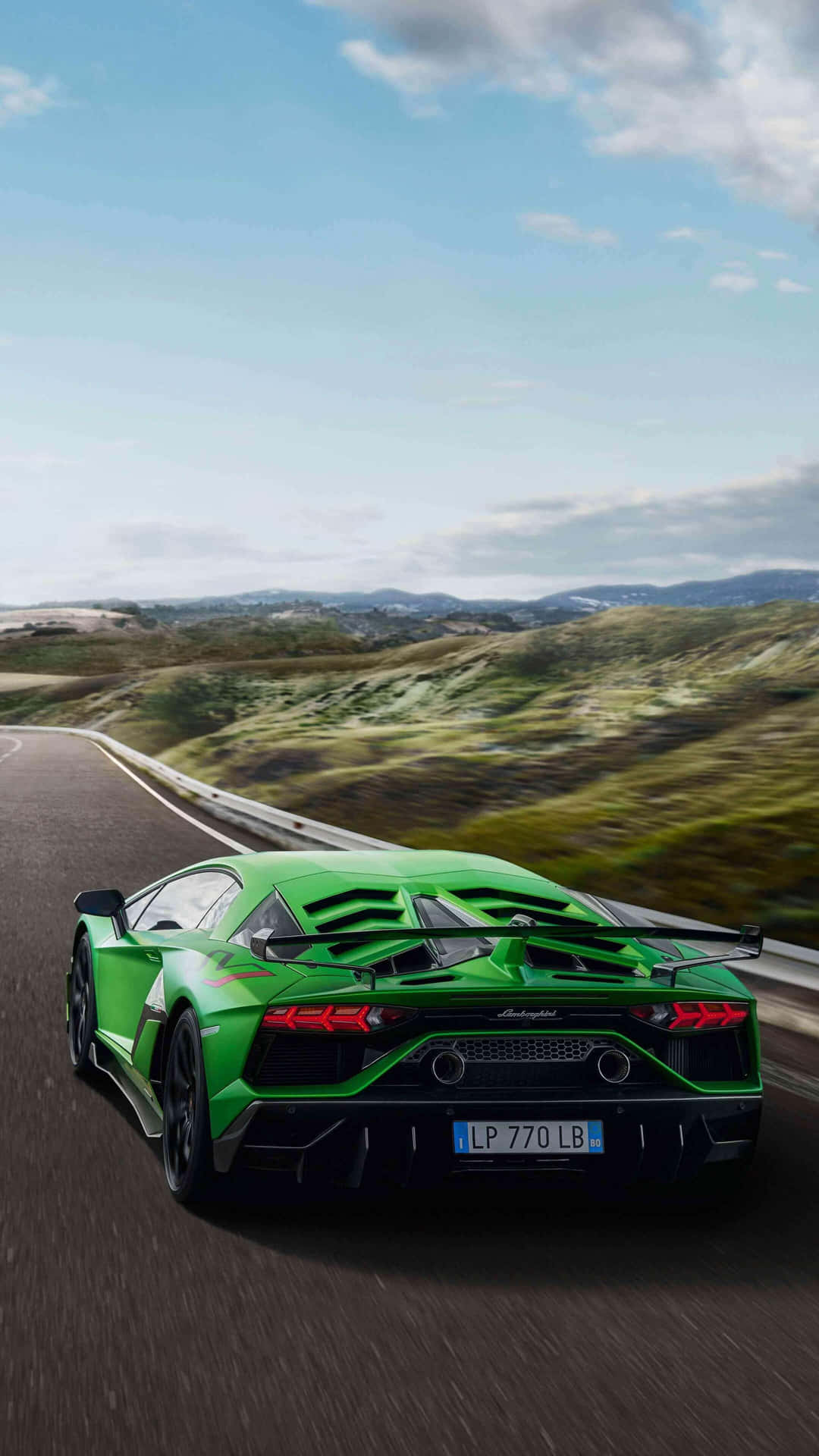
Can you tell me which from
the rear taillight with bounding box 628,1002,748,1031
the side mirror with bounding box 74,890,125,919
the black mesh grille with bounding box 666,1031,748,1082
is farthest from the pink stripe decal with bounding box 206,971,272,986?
the side mirror with bounding box 74,890,125,919

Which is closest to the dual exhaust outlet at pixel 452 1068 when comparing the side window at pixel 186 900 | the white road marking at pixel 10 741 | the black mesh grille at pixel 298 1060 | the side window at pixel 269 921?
the black mesh grille at pixel 298 1060

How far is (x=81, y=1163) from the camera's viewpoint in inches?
214

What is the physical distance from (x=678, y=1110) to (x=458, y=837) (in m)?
15.6

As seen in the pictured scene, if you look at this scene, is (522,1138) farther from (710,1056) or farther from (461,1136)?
(710,1056)

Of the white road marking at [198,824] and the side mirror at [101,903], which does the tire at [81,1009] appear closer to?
the side mirror at [101,903]

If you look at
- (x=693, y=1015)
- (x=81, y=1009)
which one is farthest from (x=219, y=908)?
(x=693, y=1015)

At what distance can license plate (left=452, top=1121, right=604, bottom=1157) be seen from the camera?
4586 mm

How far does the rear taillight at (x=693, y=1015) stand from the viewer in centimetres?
483

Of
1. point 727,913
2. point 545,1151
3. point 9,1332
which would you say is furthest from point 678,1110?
point 727,913

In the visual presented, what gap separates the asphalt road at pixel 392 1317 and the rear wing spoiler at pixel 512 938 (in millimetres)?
884

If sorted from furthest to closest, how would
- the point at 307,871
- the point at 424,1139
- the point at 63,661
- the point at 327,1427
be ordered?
the point at 63,661, the point at 307,871, the point at 424,1139, the point at 327,1427

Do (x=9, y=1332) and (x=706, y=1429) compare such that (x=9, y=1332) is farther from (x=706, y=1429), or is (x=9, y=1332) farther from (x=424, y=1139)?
(x=706, y=1429)

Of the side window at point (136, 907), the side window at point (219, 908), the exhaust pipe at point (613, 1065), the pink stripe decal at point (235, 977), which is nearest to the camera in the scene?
the exhaust pipe at point (613, 1065)

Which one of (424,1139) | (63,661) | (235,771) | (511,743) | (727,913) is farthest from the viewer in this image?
(63,661)
